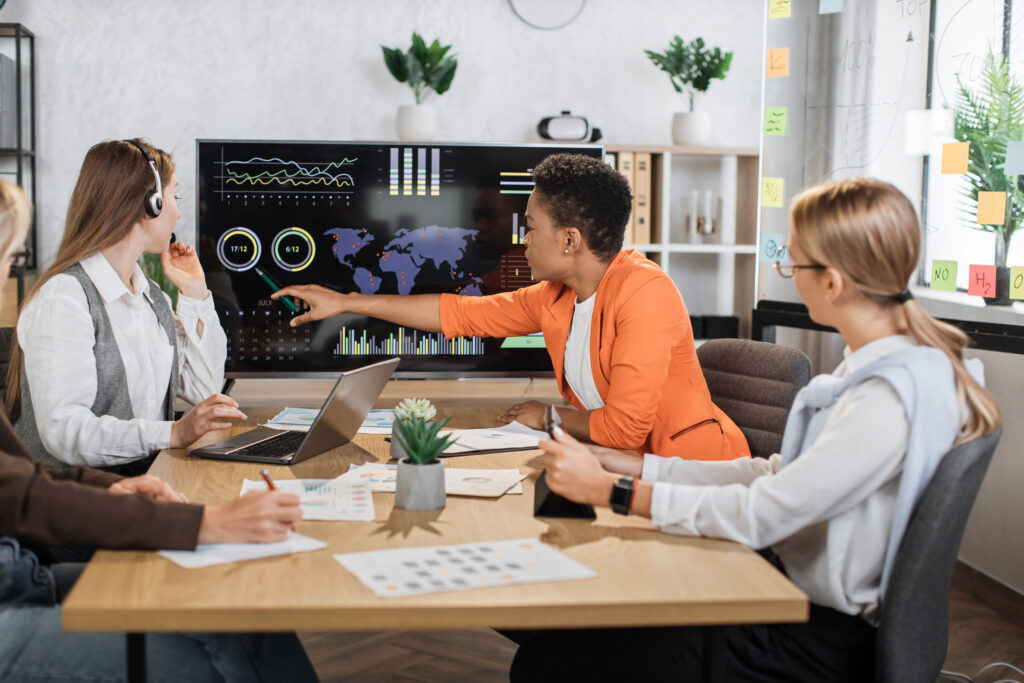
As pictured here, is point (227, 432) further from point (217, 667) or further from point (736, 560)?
point (736, 560)

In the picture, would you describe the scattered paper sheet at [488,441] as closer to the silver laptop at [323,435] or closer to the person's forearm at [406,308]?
the silver laptop at [323,435]

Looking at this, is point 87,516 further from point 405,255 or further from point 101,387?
point 405,255

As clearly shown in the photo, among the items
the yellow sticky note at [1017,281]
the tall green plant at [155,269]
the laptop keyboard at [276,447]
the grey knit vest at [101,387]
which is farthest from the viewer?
the tall green plant at [155,269]

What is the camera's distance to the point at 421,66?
3.58 meters

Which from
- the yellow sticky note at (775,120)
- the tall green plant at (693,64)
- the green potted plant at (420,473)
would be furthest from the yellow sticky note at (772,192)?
the green potted plant at (420,473)

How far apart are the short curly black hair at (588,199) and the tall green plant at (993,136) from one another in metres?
1.06

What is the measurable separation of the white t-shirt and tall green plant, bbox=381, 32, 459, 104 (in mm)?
1624

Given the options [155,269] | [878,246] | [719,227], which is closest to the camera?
[878,246]

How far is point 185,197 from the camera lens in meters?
3.79

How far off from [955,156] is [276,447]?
204 centimetres

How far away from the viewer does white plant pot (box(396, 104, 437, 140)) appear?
3.59 metres

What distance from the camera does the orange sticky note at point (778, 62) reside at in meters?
3.20

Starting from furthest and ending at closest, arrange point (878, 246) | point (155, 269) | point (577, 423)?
1. point (155, 269)
2. point (577, 423)
3. point (878, 246)

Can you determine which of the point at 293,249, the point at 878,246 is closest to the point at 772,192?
the point at 293,249
